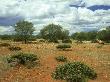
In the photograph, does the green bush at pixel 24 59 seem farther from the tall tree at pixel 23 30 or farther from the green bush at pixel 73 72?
the tall tree at pixel 23 30

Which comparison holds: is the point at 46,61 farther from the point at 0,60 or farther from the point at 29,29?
the point at 29,29

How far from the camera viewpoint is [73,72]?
2116cm

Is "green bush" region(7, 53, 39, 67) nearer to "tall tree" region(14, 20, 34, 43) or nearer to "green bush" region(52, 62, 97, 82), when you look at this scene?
"green bush" region(52, 62, 97, 82)

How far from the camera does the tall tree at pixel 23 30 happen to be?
59.2 meters

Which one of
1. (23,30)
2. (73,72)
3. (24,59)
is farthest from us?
(23,30)

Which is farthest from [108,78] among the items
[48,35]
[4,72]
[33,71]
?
[48,35]

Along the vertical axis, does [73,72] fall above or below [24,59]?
below

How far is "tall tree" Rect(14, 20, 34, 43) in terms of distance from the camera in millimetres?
59188

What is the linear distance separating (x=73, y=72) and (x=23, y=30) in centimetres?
3901

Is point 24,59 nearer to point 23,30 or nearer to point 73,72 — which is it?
point 73,72

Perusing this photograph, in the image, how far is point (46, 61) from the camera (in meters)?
26.2

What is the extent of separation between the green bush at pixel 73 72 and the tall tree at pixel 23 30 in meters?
37.2

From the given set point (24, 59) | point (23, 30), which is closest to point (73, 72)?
point (24, 59)

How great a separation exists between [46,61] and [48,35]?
43.7 m
